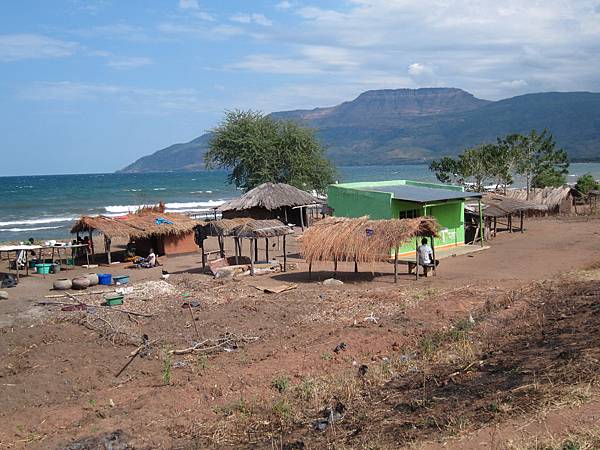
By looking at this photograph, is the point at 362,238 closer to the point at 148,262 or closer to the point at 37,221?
the point at 148,262

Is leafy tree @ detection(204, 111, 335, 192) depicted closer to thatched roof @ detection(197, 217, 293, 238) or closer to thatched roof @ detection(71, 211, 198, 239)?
thatched roof @ detection(71, 211, 198, 239)

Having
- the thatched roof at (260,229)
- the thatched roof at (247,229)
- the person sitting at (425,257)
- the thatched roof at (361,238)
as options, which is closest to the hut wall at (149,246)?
the thatched roof at (247,229)

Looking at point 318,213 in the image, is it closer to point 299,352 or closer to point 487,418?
point 299,352

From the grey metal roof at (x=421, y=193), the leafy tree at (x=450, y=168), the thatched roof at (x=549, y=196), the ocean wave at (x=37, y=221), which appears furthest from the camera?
the ocean wave at (x=37, y=221)

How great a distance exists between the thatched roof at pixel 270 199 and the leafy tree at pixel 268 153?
9749 mm

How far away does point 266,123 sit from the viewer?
47.4 metres

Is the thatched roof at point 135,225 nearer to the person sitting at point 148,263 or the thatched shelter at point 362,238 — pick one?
the person sitting at point 148,263

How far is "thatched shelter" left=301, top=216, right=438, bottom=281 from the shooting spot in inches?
715

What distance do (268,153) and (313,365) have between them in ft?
116

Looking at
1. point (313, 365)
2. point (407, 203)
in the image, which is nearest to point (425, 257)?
point (407, 203)

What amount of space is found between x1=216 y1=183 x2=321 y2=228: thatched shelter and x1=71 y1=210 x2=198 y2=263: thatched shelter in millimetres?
5348

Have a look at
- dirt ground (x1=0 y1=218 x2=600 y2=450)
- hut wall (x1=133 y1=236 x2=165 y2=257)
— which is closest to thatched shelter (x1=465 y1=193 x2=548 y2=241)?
dirt ground (x1=0 y1=218 x2=600 y2=450)

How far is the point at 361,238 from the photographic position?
1861cm

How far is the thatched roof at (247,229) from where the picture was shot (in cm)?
2101
